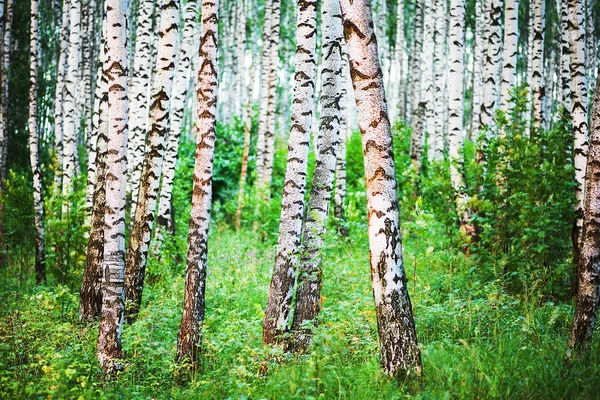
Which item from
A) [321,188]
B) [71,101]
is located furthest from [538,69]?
[71,101]

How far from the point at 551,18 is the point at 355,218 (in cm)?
2558

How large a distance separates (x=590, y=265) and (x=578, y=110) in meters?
3.24

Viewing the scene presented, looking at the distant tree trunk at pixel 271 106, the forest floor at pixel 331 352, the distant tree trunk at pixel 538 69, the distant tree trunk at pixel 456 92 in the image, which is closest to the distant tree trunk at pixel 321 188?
the forest floor at pixel 331 352

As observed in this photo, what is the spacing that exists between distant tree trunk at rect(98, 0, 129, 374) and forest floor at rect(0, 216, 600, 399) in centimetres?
34

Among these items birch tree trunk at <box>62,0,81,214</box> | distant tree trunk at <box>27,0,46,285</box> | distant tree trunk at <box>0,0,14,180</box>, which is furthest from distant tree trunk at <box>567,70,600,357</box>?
distant tree trunk at <box>0,0,14,180</box>

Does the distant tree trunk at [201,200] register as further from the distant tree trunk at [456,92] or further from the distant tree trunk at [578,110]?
the distant tree trunk at [456,92]

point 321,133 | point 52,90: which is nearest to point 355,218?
point 321,133

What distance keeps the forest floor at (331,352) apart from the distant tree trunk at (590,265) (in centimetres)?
20

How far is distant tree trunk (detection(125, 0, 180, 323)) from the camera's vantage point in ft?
23.5

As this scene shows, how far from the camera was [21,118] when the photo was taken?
21.6 metres

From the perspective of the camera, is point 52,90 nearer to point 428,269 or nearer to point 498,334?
point 428,269

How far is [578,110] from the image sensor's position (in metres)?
6.93

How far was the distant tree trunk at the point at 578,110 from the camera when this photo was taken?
22.4 feet

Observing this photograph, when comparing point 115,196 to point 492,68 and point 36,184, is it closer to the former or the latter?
point 36,184
